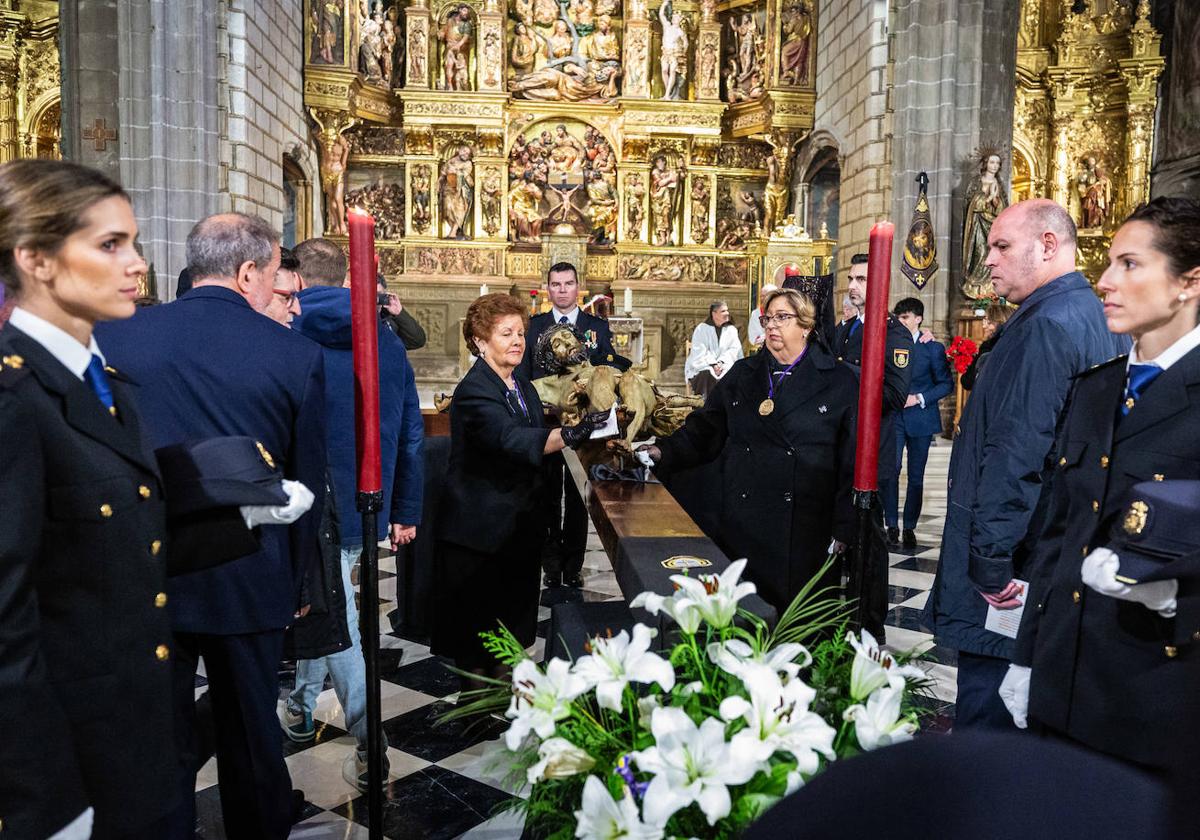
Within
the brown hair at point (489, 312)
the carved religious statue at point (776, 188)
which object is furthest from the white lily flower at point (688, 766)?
the carved religious statue at point (776, 188)

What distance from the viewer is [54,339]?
1503 mm

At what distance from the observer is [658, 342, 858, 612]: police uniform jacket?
3.46m

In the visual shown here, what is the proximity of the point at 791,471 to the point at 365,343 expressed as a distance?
192 centimetres

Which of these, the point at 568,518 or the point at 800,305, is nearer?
the point at 800,305

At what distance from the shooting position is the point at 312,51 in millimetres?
14234

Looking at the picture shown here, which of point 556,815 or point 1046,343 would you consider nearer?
point 556,815

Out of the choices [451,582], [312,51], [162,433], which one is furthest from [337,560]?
[312,51]

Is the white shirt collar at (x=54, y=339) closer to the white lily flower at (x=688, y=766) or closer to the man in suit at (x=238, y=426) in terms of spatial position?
the man in suit at (x=238, y=426)

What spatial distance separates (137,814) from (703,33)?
658 inches

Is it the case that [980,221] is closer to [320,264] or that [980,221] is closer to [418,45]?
[418,45]

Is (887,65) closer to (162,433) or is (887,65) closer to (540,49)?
(540,49)

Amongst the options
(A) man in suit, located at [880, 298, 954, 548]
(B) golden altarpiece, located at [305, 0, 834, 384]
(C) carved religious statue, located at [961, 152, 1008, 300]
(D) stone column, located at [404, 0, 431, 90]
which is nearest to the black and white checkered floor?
(A) man in suit, located at [880, 298, 954, 548]

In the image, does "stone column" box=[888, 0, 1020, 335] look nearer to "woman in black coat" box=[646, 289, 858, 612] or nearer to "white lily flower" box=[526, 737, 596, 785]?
"woman in black coat" box=[646, 289, 858, 612]

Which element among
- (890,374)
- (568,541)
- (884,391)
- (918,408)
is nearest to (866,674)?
(884,391)
